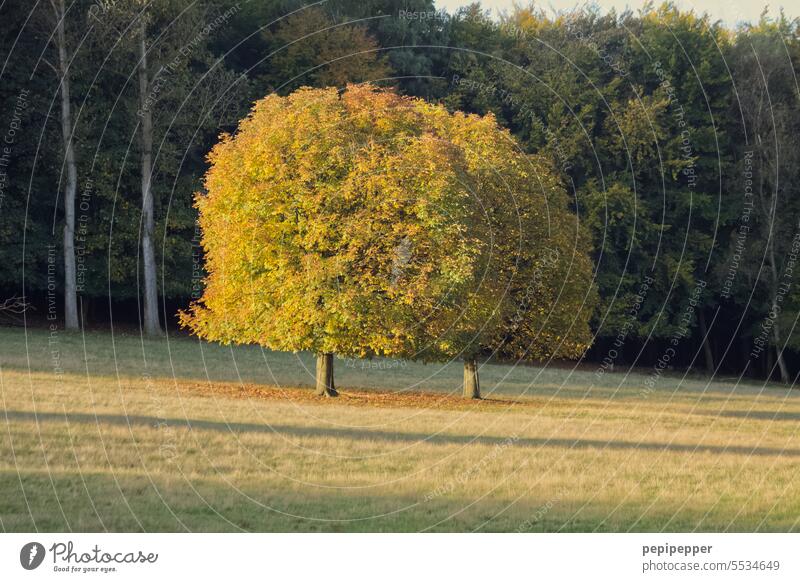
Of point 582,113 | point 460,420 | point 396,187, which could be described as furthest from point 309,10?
point 460,420

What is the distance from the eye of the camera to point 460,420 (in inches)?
1350

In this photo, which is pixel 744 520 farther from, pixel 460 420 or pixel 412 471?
pixel 460 420

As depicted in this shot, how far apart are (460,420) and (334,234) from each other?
7.54 m

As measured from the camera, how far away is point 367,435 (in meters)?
28.8

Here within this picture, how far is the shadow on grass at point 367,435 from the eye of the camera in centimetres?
2748
